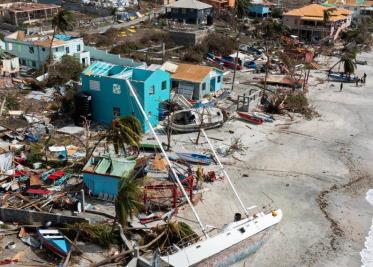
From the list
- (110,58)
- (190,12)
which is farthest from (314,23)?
(110,58)

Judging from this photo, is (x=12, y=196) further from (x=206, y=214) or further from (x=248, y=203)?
(x=248, y=203)

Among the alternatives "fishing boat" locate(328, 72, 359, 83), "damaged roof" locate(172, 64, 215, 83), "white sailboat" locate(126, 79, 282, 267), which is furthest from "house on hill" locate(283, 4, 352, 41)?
"white sailboat" locate(126, 79, 282, 267)

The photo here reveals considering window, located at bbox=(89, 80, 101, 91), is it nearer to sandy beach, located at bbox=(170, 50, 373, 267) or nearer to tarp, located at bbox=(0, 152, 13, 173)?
sandy beach, located at bbox=(170, 50, 373, 267)

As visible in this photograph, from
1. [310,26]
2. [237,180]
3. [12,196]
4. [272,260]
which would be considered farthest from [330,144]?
[310,26]

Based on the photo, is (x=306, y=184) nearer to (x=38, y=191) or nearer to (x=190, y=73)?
(x=38, y=191)

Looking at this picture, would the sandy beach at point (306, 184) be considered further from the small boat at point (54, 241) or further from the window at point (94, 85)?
the window at point (94, 85)
